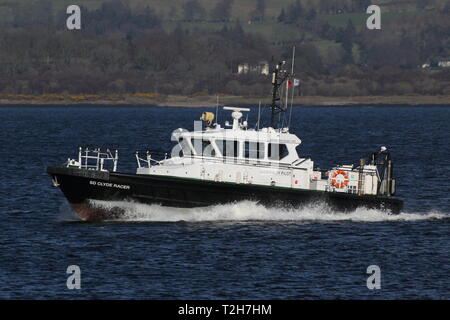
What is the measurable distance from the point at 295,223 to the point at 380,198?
137 inches

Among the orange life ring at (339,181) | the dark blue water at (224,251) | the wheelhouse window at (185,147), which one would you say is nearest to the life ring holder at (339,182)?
the orange life ring at (339,181)

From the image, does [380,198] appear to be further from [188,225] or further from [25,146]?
[25,146]

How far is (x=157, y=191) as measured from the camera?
36.7 meters

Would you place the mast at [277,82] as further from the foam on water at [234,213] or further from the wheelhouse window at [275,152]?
the foam on water at [234,213]

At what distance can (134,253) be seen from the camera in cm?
3256

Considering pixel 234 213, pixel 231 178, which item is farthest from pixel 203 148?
pixel 234 213

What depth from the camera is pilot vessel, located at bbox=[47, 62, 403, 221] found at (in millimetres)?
36688

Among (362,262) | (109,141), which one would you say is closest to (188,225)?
(362,262)

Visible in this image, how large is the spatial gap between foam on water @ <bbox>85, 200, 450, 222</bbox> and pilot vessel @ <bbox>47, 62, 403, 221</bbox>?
0.23 meters

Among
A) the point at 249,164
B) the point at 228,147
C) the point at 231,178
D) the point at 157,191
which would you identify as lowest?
the point at 157,191

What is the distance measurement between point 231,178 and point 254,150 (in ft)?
4.64

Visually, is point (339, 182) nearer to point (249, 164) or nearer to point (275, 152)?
point (275, 152)

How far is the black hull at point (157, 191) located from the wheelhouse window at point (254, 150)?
132 cm

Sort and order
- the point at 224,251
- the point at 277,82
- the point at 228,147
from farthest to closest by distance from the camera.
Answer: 1. the point at 277,82
2. the point at 228,147
3. the point at 224,251
